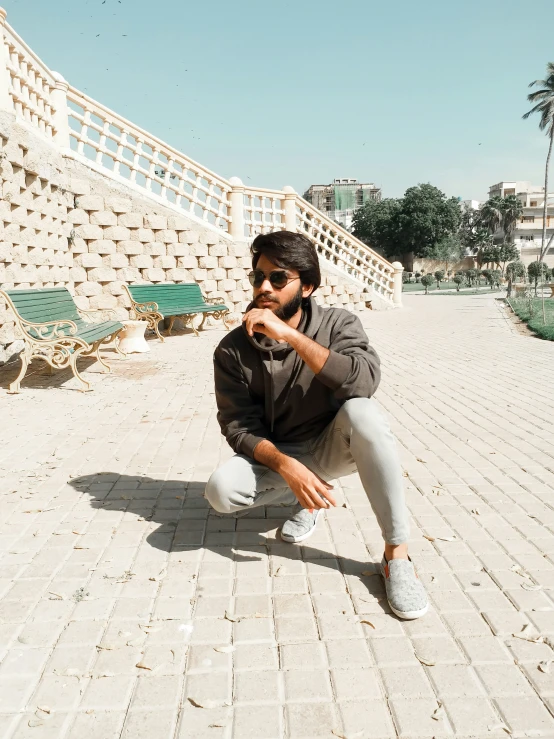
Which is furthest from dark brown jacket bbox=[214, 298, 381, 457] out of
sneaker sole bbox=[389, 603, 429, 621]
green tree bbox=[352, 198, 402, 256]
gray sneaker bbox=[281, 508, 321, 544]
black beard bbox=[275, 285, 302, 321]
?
green tree bbox=[352, 198, 402, 256]

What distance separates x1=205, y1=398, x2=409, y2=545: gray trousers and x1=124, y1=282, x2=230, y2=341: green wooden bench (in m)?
8.58

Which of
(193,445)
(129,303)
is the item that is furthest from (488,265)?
(193,445)

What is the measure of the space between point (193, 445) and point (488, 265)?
80959mm

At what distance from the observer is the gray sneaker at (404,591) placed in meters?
2.43

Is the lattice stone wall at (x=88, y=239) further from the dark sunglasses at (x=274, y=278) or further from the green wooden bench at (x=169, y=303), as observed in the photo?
the dark sunglasses at (x=274, y=278)

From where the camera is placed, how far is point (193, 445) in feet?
16.2

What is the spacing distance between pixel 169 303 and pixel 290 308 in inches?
378

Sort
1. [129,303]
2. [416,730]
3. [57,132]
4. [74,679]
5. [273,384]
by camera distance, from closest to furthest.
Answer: [416,730] → [74,679] → [273,384] → [57,132] → [129,303]

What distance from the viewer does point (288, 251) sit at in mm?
2617

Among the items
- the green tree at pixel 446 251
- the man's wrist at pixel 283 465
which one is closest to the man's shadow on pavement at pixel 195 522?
the man's wrist at pixel 283 465

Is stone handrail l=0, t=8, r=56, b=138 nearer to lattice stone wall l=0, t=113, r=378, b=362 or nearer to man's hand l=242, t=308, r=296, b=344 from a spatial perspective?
lattice stone wall l=0, t=113, r=378, b=362

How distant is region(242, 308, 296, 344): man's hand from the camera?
2537 mm

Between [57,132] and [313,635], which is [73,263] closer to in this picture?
[57,132]

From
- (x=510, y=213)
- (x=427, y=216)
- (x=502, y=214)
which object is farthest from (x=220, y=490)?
(x=502, y=214)
